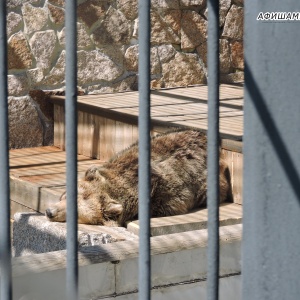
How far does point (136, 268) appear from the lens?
3.50 metres

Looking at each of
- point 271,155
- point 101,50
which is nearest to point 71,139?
point 271,155

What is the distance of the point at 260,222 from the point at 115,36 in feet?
17.9

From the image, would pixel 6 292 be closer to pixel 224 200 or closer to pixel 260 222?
pixel 260 222

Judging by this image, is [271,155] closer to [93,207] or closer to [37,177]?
[93,207]

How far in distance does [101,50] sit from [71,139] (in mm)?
5525

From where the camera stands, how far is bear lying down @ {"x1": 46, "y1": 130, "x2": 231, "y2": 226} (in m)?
4.48

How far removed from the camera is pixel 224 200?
4.88 meters

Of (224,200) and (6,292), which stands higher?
(6,292)

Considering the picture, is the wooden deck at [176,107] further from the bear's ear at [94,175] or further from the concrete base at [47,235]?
the concrete base at [47,235]

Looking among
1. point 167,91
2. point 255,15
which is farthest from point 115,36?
point 255,15

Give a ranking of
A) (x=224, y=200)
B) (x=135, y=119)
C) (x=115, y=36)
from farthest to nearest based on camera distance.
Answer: (x=115, y=36) → (x=135, y=119) → (x=224, y=200)

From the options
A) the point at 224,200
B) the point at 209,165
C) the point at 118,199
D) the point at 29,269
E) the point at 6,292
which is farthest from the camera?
the point at 224,200

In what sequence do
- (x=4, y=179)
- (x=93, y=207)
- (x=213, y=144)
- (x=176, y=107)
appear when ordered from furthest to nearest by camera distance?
(x=176, y=107) < (x=93, y=207) < (x=213, y=144) < (x=4, y=179)

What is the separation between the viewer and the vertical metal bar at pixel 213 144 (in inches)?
53.4
